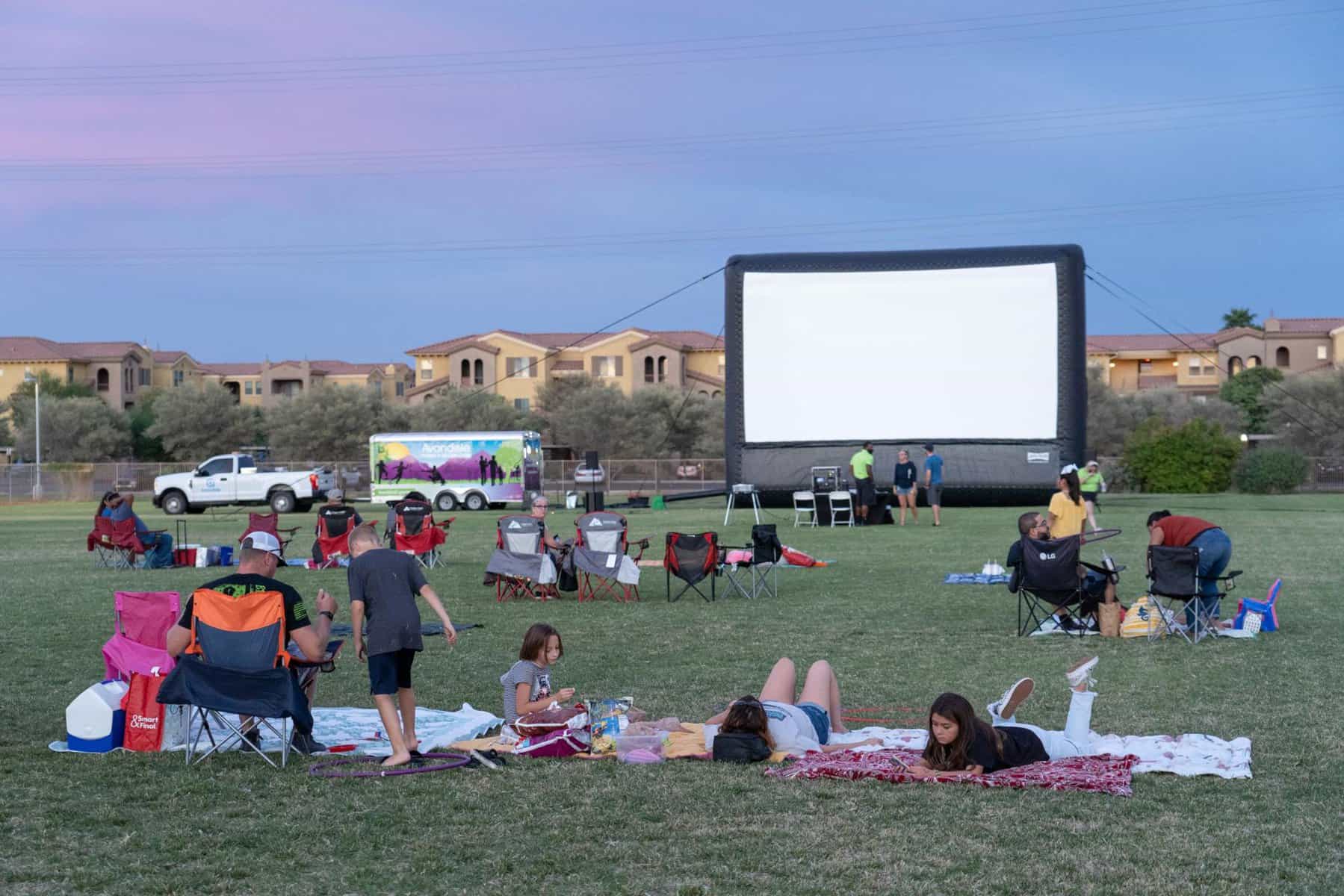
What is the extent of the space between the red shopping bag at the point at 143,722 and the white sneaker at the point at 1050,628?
5.91 m

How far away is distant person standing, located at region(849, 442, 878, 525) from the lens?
75.9 ft

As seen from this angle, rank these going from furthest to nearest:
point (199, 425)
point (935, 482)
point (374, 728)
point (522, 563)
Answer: point (199, 425) → point (935, 482) → point (522, 563) → point (374, 728)

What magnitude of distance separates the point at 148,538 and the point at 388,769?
11227 mm

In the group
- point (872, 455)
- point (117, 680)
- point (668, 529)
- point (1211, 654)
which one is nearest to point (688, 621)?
point (1211, 654)

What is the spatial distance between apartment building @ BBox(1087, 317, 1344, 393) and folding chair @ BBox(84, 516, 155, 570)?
206 feet

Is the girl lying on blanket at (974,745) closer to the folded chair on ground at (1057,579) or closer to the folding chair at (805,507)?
the folded chair on ground at (1057,579)

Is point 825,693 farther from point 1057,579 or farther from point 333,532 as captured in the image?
point 333,532

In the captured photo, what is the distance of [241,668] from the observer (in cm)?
611

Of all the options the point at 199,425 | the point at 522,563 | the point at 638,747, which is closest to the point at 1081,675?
the point at 638,747

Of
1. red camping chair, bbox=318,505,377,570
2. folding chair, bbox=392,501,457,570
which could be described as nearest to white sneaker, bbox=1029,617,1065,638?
folding chair, bbox=392,501,457,570

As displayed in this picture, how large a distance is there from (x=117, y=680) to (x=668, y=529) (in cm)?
1614

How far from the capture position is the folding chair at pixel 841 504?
22750 mm

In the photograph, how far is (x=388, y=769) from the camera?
588cm

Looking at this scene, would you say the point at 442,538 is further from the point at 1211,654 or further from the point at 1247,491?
the point at 1247,491
